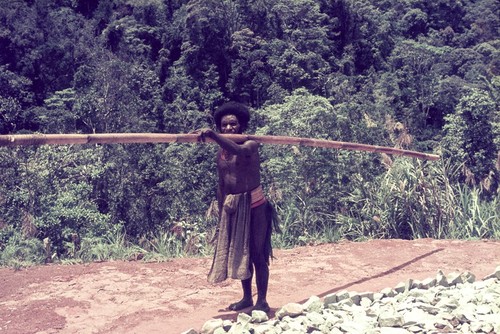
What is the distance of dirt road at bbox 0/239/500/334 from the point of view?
144 inches

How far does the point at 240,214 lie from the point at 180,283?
4.32ft

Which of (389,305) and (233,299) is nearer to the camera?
(389,305)

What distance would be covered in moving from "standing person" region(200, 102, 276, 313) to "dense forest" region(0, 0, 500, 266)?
2731 millimetres

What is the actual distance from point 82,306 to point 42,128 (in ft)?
51.4

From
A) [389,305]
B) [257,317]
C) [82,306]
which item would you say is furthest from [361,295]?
[82,306]

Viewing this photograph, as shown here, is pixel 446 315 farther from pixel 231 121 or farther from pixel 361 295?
pixel 231 121

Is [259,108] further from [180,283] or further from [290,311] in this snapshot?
[290,311]

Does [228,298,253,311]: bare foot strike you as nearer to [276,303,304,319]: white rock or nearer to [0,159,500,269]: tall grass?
[276,303,304,319]: white rock

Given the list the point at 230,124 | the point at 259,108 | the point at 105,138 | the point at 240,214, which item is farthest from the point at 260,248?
the point at 259,108

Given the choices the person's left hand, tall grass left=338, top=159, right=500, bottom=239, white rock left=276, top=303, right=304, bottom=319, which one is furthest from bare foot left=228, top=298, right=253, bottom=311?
tall grass left=338, top=159, right=500, bottom=239

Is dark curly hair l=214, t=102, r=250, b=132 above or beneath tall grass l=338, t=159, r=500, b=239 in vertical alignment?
above

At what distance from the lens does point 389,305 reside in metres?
3.89

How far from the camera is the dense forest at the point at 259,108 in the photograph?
7477 millimetres

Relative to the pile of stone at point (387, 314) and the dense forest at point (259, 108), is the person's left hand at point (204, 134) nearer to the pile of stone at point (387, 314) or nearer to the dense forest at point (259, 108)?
the pile of stone at point (387, 314)
